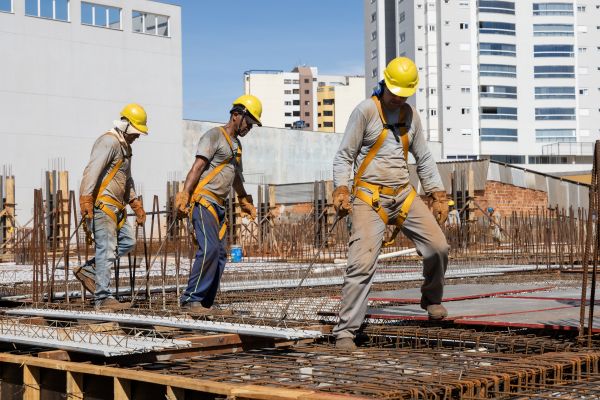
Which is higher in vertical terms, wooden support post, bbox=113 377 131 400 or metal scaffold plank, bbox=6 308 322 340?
metal scaffold plank, bbox=6 308 322 340

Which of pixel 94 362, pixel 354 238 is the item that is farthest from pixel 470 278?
pixel 94 362

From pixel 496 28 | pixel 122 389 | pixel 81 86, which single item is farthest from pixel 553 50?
pixel 122 389

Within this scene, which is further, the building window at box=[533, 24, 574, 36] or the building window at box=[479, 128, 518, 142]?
the building window at box=[533, 24, 574, 36]

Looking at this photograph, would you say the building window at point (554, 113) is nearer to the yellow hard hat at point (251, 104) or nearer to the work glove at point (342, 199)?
the yellow hard hat at point (251, 104)

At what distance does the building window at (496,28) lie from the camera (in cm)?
8425

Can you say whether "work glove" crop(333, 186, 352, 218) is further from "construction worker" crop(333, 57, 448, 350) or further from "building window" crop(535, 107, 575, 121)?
"building window" crop(535, 107, 575, 121)

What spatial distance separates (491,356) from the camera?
18.8 ft

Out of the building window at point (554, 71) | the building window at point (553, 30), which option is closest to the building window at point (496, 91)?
the building window at point (554, 71)

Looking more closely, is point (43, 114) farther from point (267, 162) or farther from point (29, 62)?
point (267, 162)

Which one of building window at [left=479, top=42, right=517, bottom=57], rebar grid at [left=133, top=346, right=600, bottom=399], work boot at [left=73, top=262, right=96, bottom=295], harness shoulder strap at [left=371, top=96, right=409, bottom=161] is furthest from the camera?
building window at [left=479, top=42, right=517, bottom=57]

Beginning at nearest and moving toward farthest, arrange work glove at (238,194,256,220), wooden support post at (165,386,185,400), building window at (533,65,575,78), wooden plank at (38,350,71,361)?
wooden support post at (165,386,185,400) < wooden plank at (38,350,71,361) < work glove at (238,194,256,220) < building window at (533,65,575,78)

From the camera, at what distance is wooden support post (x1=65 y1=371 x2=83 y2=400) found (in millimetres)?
5730

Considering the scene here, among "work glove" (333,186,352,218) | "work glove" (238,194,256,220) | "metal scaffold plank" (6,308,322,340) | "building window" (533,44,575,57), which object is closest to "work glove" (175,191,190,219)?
"work glove" (238,194,256,220)

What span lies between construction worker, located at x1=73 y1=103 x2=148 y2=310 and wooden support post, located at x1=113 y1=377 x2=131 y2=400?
115 inches
